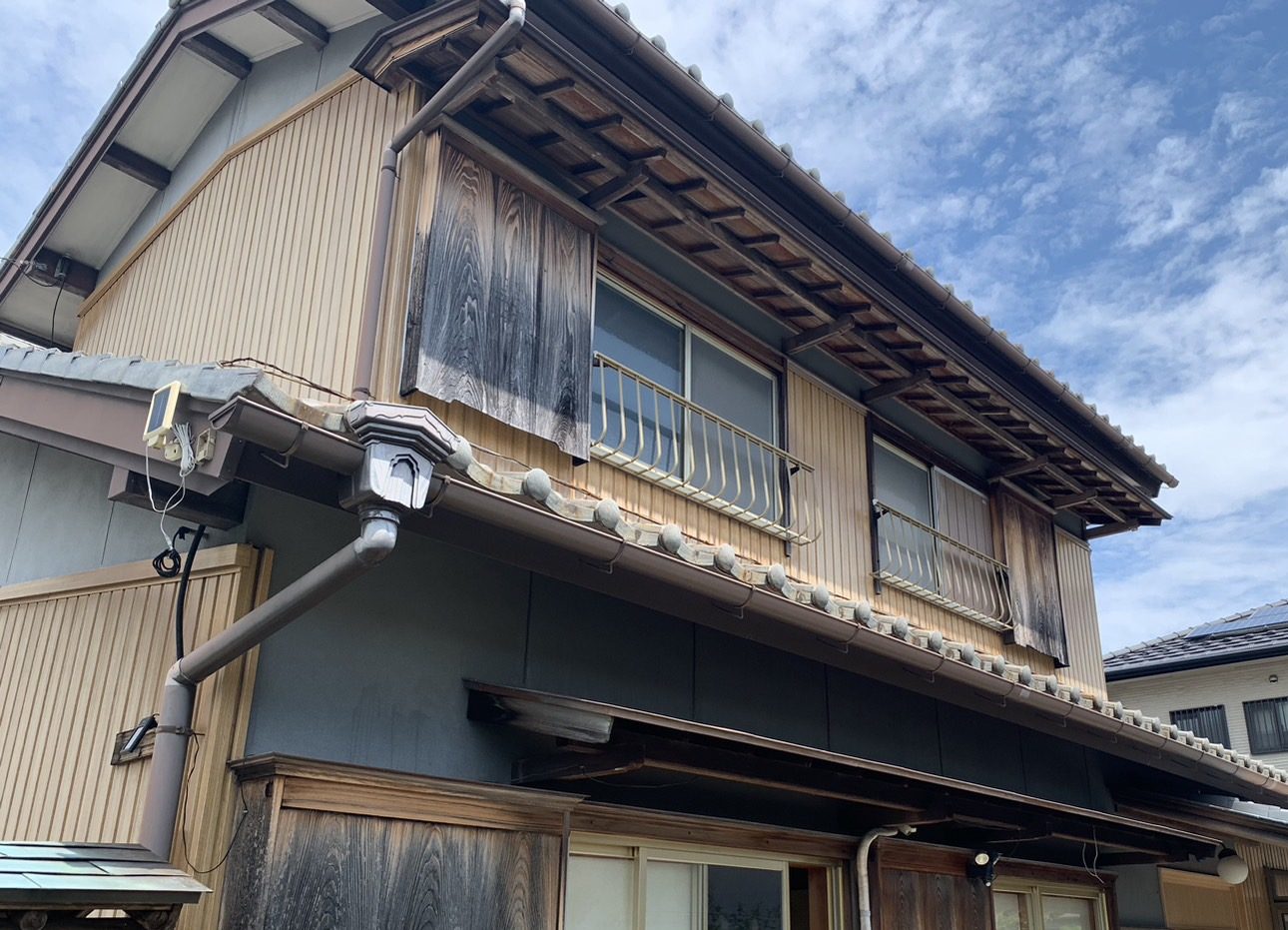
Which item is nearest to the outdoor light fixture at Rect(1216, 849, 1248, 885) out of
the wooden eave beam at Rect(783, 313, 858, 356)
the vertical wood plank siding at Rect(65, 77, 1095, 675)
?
the vertical wood plank siding at Rect(65, 77, 1095, 675)

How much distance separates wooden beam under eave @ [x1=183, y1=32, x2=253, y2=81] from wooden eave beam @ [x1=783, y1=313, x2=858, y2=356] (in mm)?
4441

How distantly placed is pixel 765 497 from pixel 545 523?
3.60m

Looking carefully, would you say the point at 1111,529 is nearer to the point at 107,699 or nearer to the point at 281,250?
the point at 281,250

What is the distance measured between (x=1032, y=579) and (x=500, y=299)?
7.05m

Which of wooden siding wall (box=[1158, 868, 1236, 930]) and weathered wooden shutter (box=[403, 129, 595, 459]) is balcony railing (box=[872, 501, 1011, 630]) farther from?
weathered wooden shutter (box=[403, 129, 595, 459])

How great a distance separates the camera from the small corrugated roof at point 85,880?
322 cm

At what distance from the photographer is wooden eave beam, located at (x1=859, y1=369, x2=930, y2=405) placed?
370 inches

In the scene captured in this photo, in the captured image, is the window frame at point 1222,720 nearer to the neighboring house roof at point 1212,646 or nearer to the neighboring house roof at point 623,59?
the neighboring house roof at point 1212,646

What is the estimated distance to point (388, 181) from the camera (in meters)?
6.04

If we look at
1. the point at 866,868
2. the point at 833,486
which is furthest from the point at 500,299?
the point at 866,868

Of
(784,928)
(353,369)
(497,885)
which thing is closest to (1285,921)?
(784,928)

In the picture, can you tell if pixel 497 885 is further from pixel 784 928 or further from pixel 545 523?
pixel 784 928

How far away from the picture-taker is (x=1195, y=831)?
36.2ft

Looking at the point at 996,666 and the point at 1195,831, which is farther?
the point at 1195,831
